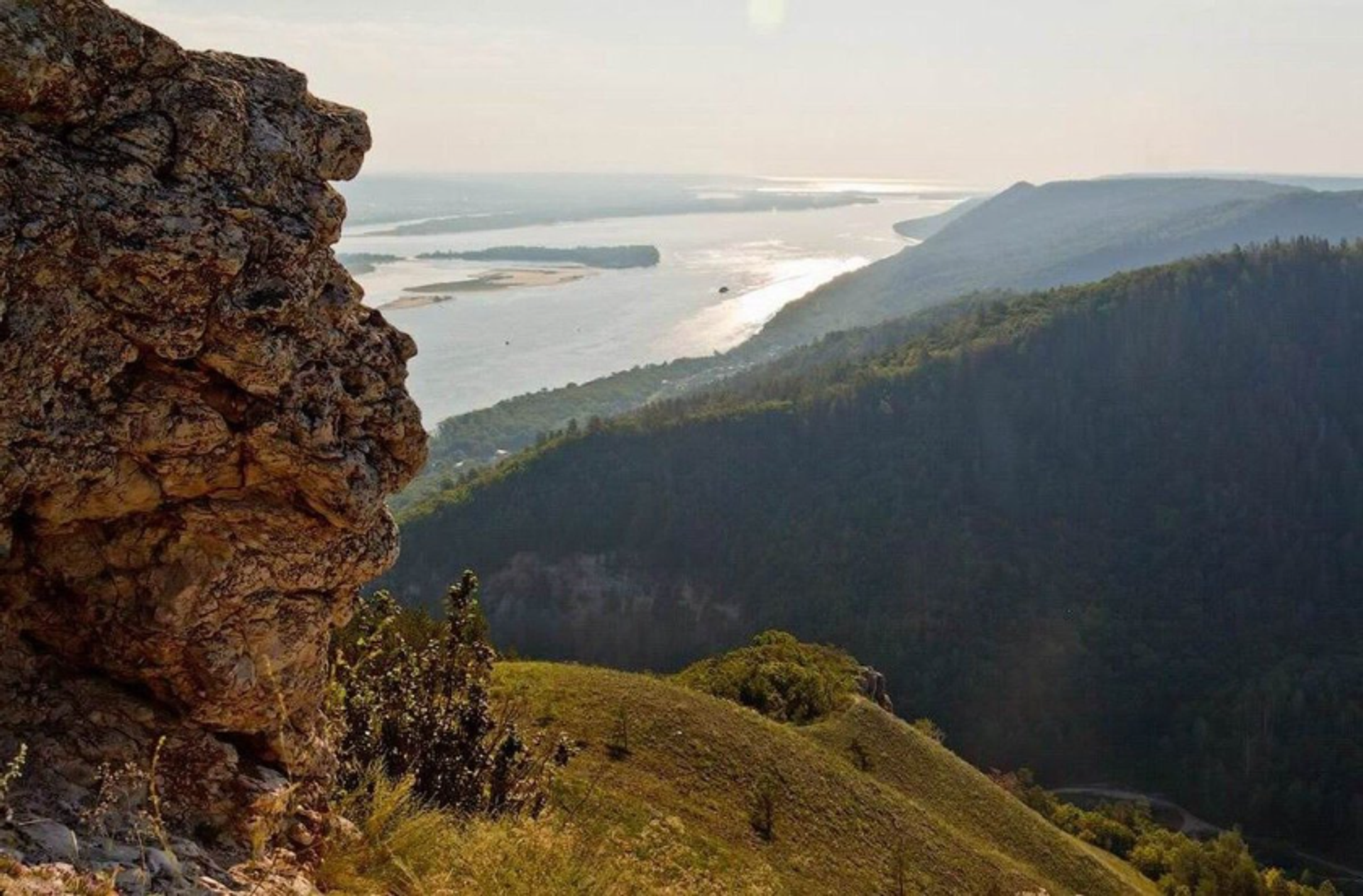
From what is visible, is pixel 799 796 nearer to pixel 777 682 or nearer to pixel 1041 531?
pixel 777 682

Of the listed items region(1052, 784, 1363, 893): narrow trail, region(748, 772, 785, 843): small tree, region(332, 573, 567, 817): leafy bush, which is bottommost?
region(1052, 784, 1363, 893): narrow trail

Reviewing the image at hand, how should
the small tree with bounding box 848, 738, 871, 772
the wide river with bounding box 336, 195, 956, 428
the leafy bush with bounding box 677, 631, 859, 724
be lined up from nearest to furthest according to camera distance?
the small tree with bounding box 848, 738, 871, 772, the leafy bush with bounding box 677, 631, 859, 724, the wide river with bounding box 336, 195, 956, 428

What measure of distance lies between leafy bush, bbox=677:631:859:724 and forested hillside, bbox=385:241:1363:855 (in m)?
55.9

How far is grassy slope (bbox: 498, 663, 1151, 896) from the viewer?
48.9 ft

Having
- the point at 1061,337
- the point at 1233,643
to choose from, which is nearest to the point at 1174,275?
the point at 1061,337

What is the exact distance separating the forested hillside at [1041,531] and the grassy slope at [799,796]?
200 ft

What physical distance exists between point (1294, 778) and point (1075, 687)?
17.3 meters

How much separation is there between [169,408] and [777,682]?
2241cm

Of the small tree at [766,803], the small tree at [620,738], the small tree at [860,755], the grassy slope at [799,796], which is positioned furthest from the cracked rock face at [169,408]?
the small tree at [860,755]

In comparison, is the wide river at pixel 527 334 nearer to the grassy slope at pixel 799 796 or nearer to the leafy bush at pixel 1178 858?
the leafy bush at pixel 1178 858

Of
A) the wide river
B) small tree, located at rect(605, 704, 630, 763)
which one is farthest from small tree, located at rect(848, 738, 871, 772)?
the wide river

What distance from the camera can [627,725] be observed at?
60.3ft

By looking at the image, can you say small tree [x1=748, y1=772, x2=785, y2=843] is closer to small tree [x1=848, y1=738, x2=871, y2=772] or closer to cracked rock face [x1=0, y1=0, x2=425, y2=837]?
small tree [x1=848, y1=738, x2=871, y2=772]

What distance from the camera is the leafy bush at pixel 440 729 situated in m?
8.92
